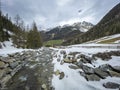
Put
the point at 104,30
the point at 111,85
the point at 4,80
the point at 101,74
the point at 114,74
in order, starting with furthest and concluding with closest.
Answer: the point at 104,30
the point at 4,80
the point at 101,74
the point at 114,74
the point at 111,85

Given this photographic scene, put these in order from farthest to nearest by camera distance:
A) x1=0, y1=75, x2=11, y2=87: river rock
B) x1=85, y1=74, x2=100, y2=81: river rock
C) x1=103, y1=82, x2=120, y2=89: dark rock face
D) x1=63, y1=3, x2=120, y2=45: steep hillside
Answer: x1=63, y1=3, x2=120, y2=45: steep hillside
x1=0, y1=75, x2=11, y2=87: river rock
x1=85, y1=74, x2=100, y2=81: river rock
x1=103, y1=82, x2=120, y2=89: dark rock face

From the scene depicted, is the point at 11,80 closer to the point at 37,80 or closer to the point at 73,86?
the point at 37,80

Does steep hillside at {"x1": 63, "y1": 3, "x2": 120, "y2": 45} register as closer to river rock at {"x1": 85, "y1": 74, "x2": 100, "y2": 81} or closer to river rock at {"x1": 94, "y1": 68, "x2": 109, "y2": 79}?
river rock at {"x1": 94, "y1": 68, "x2": 109, "y2": 79}

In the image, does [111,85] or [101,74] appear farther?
[101,74]

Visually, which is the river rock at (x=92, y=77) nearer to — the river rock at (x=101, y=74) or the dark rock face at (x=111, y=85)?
the river rock at (x=101, y=74)

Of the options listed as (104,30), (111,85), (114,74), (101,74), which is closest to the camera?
(111,85)

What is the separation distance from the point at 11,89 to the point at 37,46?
50851mm

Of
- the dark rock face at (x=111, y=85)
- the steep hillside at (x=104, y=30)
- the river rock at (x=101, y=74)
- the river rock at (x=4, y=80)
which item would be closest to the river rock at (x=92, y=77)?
the river rock at (x=101, y=74)

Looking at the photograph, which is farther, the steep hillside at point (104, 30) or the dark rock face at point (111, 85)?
the steep hillside at point (104, 30)

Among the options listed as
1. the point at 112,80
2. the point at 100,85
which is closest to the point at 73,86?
the point at 100,85

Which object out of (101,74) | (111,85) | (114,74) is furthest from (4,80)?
(114,74)

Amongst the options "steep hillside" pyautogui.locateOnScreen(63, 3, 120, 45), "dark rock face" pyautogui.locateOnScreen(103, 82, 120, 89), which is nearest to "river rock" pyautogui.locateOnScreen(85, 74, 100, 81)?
"dark rock face" pyautogui.locateOnScreen(103, 82, 120, 89)

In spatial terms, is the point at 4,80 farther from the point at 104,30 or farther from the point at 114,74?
the point at 104,30

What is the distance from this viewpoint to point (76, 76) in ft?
42.6
